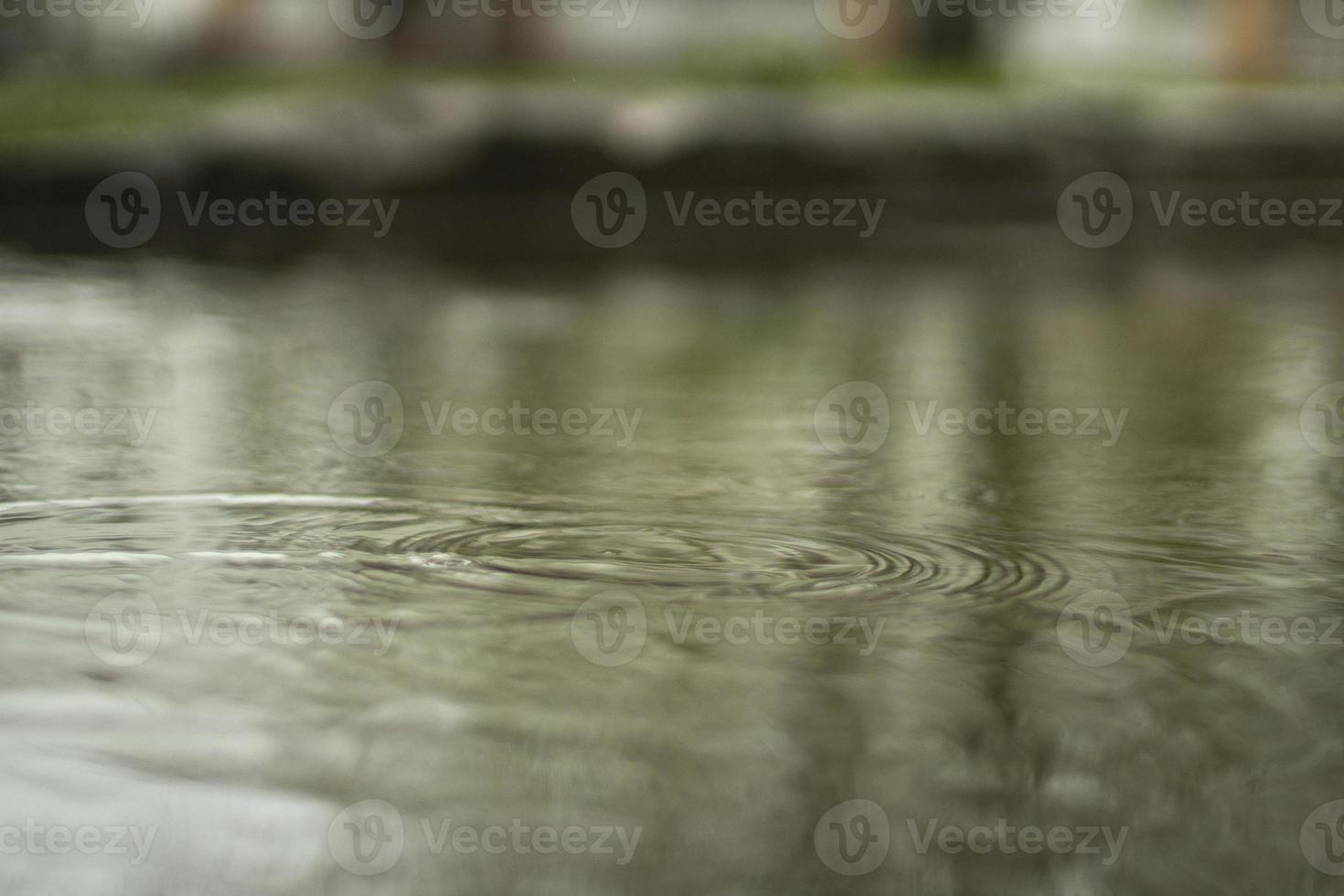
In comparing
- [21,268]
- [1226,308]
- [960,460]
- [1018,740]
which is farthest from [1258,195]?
[1018,740]

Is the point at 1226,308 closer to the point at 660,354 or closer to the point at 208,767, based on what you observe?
the point at 660,354

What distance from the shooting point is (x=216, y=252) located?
7777mm

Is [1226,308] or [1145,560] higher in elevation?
[1226,308]

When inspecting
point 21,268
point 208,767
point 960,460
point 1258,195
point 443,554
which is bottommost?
point 208,767

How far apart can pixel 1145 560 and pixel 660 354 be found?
2.38 metres
